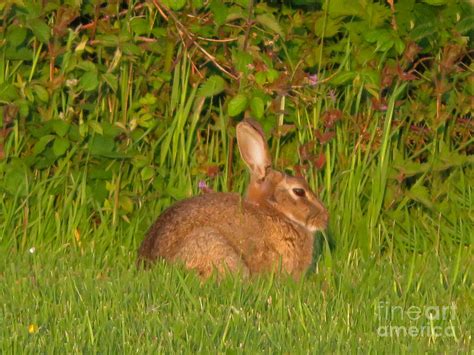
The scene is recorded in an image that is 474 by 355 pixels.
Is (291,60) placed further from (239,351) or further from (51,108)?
(239,351)

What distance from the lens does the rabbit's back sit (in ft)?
19.4

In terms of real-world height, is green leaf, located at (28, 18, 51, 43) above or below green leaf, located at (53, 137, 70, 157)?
above

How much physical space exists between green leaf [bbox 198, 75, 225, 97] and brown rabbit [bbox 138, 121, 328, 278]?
528mm

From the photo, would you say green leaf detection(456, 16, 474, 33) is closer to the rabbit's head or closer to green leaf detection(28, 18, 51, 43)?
the rabbit's head

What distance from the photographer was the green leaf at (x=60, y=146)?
6660 mm

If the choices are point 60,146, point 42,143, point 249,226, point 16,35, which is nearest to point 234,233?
point 249,226

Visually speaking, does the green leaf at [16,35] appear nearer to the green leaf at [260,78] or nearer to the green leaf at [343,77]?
the green leaf at [260,78]

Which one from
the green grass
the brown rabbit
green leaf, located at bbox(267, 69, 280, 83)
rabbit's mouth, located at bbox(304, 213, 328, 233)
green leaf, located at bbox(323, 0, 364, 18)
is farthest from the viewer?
green leaf, located at bbox(323, 0, 364, 18)

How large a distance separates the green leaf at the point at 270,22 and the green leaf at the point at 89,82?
3.09 feet

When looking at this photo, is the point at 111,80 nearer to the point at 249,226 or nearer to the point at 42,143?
the point at 42,143

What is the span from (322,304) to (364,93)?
2.22 m

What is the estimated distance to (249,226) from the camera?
6.04 m

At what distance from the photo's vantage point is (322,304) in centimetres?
526

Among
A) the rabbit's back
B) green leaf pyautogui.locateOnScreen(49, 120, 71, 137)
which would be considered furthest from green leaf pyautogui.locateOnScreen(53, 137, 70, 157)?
the rabbit's back
